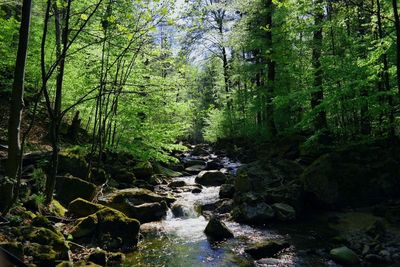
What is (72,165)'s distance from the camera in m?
13.6

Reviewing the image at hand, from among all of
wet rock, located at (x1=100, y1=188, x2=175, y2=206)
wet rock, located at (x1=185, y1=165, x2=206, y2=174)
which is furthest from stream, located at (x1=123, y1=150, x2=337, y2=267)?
wet rock, located at (x1=185, y1=165, x2=206, y2=174)

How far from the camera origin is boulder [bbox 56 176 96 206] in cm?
1150

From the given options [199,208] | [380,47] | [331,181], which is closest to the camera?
[380,47]

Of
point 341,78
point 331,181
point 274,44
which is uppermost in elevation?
point 274,44

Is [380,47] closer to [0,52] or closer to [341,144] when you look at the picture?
[341,144]

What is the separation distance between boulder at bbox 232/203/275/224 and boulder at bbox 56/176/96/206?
476 centimetres

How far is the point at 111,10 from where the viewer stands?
11141mm

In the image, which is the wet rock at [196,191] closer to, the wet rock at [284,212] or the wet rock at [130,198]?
the wet rock at [130,198]

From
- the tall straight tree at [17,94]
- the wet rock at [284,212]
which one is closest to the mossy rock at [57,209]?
the tall straight tree at [17,94]

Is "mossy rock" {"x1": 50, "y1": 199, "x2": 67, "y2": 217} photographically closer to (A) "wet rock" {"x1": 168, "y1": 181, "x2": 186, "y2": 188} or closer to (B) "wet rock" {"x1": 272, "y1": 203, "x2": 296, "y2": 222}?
(B) "wet rock" {"x1": 272, "y1": 203, "x2": 296, "y2": 222}

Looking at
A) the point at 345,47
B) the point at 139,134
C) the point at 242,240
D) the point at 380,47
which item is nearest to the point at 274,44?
the point at 345,47

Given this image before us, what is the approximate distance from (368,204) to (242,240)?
448cm

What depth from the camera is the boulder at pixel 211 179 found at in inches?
734

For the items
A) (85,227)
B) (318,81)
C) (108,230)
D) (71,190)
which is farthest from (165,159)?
(318,81)
